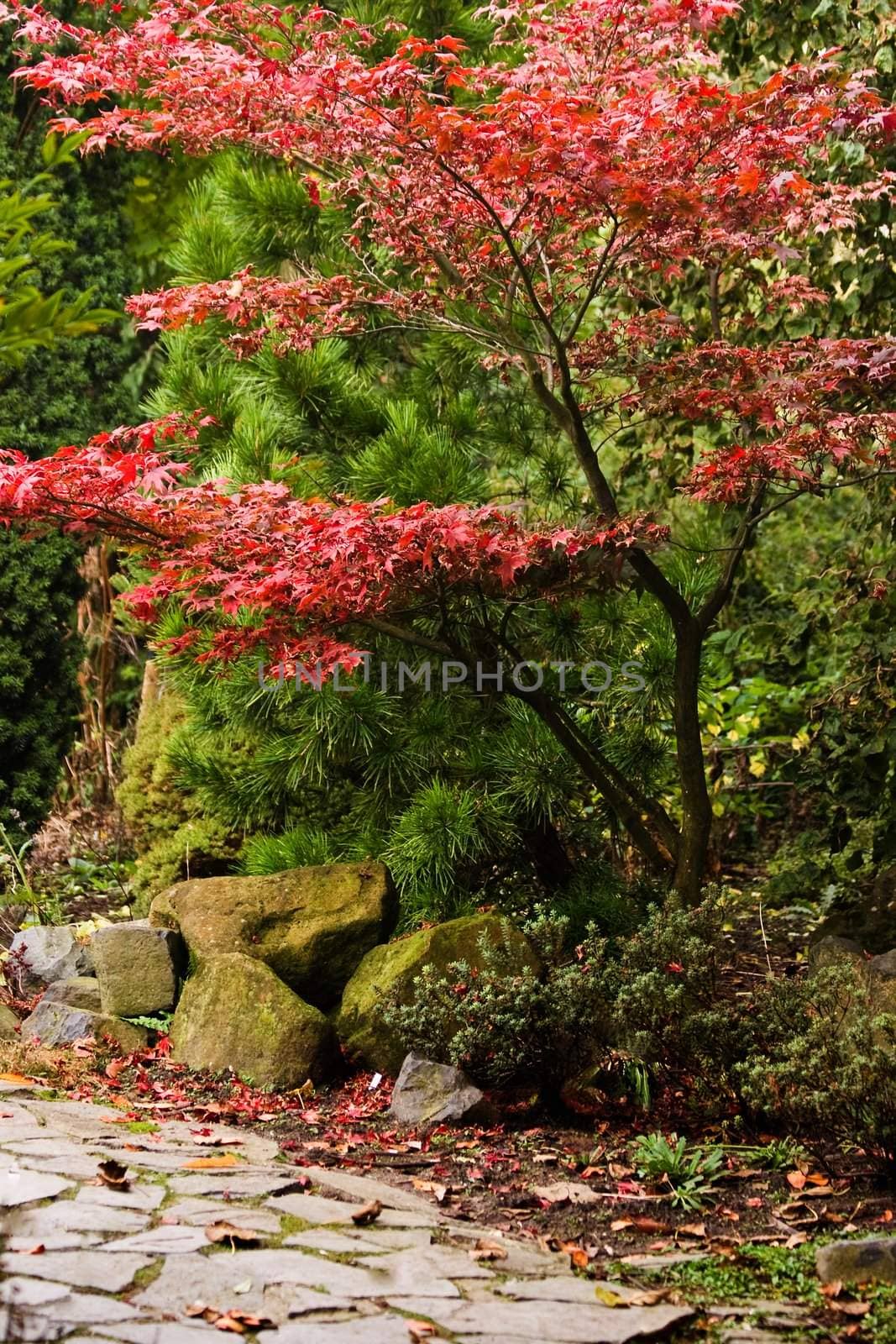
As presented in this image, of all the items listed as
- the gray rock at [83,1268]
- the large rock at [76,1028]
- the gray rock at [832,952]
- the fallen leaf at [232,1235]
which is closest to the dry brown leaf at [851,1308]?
the fallen leaf at [232,1235]

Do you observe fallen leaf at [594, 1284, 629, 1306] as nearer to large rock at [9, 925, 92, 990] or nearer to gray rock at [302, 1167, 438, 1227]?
gray rock at [302, 1167, 438, 1227]

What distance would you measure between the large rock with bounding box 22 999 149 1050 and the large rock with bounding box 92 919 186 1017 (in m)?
0.10

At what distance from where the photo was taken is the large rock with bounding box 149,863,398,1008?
4.94 metres

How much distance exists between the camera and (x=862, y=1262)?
9.32 ft

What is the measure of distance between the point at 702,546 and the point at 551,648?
2.40 ft

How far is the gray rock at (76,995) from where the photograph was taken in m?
5.20

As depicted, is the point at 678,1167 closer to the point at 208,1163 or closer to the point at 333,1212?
the point at 333,1212

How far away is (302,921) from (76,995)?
0.99m

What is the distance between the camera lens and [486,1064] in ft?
14.0

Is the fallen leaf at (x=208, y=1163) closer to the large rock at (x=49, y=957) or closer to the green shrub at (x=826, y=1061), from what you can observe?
the green shrub at (x=826, y=1061)

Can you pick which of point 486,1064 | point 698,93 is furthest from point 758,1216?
point 698,93

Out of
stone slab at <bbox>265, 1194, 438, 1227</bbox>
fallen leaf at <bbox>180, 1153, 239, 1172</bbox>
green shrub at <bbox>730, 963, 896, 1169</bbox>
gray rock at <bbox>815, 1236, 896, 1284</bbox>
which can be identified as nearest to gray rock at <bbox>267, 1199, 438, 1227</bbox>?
stone slab at <bbox>265, 1194, 438, 1227</bbox>

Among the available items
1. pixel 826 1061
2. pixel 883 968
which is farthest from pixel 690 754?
pixel 826 1061

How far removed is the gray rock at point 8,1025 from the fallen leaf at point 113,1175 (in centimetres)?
182
